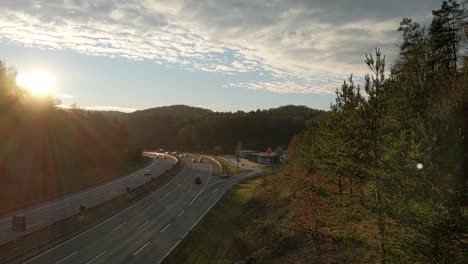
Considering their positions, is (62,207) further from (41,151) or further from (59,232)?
(41,151)

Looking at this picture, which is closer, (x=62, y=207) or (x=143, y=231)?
(x=143, y=231)

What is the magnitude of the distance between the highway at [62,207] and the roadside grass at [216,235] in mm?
13771

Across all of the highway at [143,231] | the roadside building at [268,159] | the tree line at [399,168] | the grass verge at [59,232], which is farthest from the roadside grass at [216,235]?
the roadside building at [268,159]

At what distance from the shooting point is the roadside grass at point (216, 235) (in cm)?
3375

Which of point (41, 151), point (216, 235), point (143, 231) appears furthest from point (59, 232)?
point (41, 151)

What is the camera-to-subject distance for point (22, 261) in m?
27.7

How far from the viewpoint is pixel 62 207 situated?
4712cm

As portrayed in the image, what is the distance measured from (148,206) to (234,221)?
1234cm

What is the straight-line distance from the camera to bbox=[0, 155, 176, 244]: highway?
37.0 meters

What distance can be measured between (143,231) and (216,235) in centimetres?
756

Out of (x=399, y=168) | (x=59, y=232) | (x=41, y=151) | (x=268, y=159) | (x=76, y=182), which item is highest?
(x=399, y=168)

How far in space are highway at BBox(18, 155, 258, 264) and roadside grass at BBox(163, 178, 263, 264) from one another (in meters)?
1.12

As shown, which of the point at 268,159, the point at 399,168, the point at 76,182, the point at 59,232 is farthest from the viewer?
the point at 268,159

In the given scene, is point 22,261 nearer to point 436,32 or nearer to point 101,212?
point 101,212
